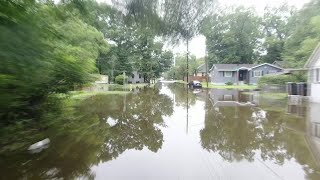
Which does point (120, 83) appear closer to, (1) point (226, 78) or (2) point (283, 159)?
(1) point (226, 78)

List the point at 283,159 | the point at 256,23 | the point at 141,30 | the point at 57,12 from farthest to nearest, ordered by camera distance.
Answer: the point at 256,23 → the point at 283,159 → the point at 141,30 → the point at 57,12

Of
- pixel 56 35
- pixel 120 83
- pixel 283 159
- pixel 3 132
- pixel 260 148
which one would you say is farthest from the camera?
pixel 120 83

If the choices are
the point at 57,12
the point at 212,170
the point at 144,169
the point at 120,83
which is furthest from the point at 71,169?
the point at 120,83

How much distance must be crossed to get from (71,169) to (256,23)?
6221 centimetres

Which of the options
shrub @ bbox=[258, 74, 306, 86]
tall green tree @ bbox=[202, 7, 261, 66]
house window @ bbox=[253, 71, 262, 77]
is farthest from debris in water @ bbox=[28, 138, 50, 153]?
tall green tree @ bbox=[202, 7, 261, 66]

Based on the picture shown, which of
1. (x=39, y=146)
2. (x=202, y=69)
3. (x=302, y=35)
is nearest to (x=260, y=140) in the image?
(x=39, y=146)

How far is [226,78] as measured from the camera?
57500mm

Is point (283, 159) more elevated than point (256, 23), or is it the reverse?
point (256, 23)

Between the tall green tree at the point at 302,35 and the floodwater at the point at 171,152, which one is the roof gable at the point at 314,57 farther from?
the tall green tree at the point at 302,35

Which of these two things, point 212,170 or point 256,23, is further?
point 256,23

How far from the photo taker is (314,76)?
72.2ft

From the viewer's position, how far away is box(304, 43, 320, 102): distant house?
2123 centimetres

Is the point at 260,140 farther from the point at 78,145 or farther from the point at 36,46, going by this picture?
the point at 36,46

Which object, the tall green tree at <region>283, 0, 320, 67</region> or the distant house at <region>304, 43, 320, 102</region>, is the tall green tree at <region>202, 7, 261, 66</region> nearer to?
the tall green tree at <region>283, 0, 320, 67</region>
